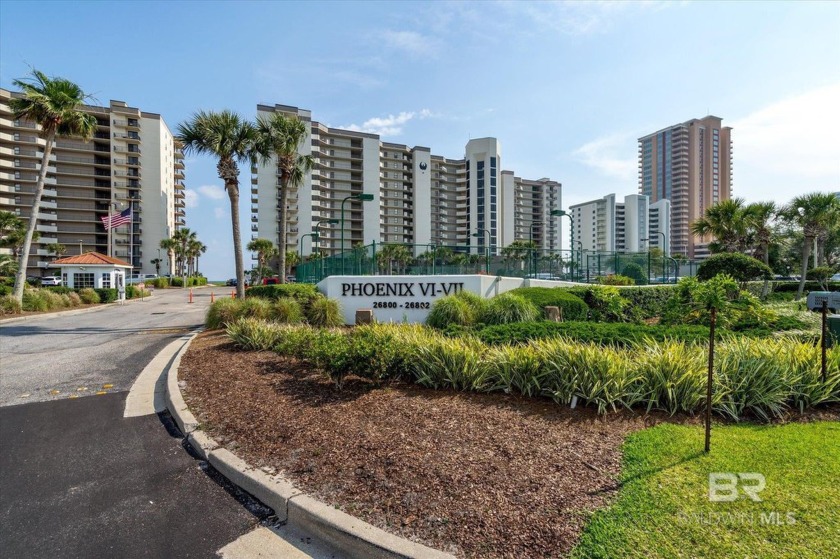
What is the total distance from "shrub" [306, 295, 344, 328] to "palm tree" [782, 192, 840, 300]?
29.1 m

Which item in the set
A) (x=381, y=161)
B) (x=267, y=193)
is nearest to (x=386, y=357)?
(x=267, y=193)

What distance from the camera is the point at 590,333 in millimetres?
7699

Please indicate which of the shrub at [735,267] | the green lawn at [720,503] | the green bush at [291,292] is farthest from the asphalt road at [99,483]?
the shrub at [735,267]

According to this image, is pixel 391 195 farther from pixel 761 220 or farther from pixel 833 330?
pixel 833 330

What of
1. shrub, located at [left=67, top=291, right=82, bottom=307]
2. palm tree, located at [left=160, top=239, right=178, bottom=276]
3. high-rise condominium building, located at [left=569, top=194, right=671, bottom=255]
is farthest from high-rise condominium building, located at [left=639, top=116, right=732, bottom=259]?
shrub, located at [left=67, top=291, right=82, bottom=307]

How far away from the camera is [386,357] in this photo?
20.0 feet

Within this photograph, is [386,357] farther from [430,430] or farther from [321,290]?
[321,290]

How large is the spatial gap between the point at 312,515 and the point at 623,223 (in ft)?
495

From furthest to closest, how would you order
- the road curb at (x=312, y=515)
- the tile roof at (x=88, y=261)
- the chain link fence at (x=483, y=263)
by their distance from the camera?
the tile roof at (x=88, y=261)
the chain link fence at (x=483, y=263)
the road curb at (x=312, y=515)

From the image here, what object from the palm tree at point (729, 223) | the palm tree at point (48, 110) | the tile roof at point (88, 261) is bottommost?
the tile roof at point (88, 261)

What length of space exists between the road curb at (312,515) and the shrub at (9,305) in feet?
81.1

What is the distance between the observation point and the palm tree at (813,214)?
2680 cm

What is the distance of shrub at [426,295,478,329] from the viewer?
39.6 ft

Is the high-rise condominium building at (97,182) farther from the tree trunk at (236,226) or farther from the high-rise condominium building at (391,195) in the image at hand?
the tree trunk at (236,226)
